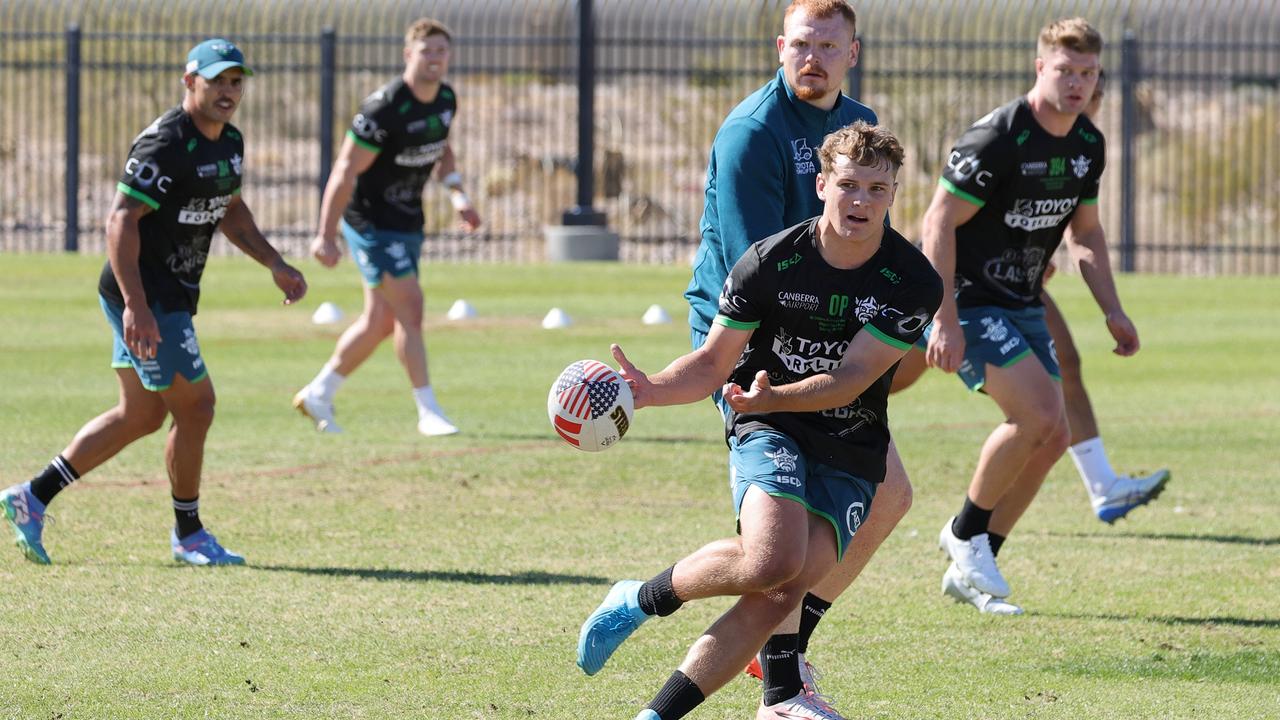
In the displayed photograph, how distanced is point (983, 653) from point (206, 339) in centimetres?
1107

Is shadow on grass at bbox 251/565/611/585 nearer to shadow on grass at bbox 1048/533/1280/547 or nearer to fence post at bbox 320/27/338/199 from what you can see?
shadow on grass at bbox 1048/533/1280/547

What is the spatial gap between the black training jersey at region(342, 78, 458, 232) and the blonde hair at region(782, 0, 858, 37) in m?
5.81

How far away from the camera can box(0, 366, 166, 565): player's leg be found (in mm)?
7785

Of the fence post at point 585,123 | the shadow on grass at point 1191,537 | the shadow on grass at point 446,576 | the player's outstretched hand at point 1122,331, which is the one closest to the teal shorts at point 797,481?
the shadow on grass at point 446,576

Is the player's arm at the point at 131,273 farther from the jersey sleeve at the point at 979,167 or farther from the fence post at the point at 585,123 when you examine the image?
the fence post at the point at 585,123

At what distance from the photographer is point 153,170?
7.59m

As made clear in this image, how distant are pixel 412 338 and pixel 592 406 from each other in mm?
6667

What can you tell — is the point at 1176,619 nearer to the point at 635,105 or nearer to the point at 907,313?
the point at 907,313

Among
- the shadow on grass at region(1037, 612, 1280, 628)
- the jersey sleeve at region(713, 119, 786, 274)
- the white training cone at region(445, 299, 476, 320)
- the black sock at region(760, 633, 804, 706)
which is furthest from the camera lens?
the white training cone at region(445, 299, 476, 320)

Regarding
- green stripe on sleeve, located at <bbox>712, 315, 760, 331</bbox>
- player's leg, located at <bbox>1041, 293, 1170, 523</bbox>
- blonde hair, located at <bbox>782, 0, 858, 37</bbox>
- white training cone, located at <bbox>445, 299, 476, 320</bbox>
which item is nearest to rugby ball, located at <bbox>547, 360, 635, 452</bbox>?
green stripe on sleeve, located at <bbox>712, 315, 760, 331</bbox>

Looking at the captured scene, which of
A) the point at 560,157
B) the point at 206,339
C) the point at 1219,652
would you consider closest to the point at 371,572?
the point at 1219,652

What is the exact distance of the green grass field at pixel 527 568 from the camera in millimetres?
5938

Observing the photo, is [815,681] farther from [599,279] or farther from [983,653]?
[599,279]

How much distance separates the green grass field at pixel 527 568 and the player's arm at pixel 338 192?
3.81ft
